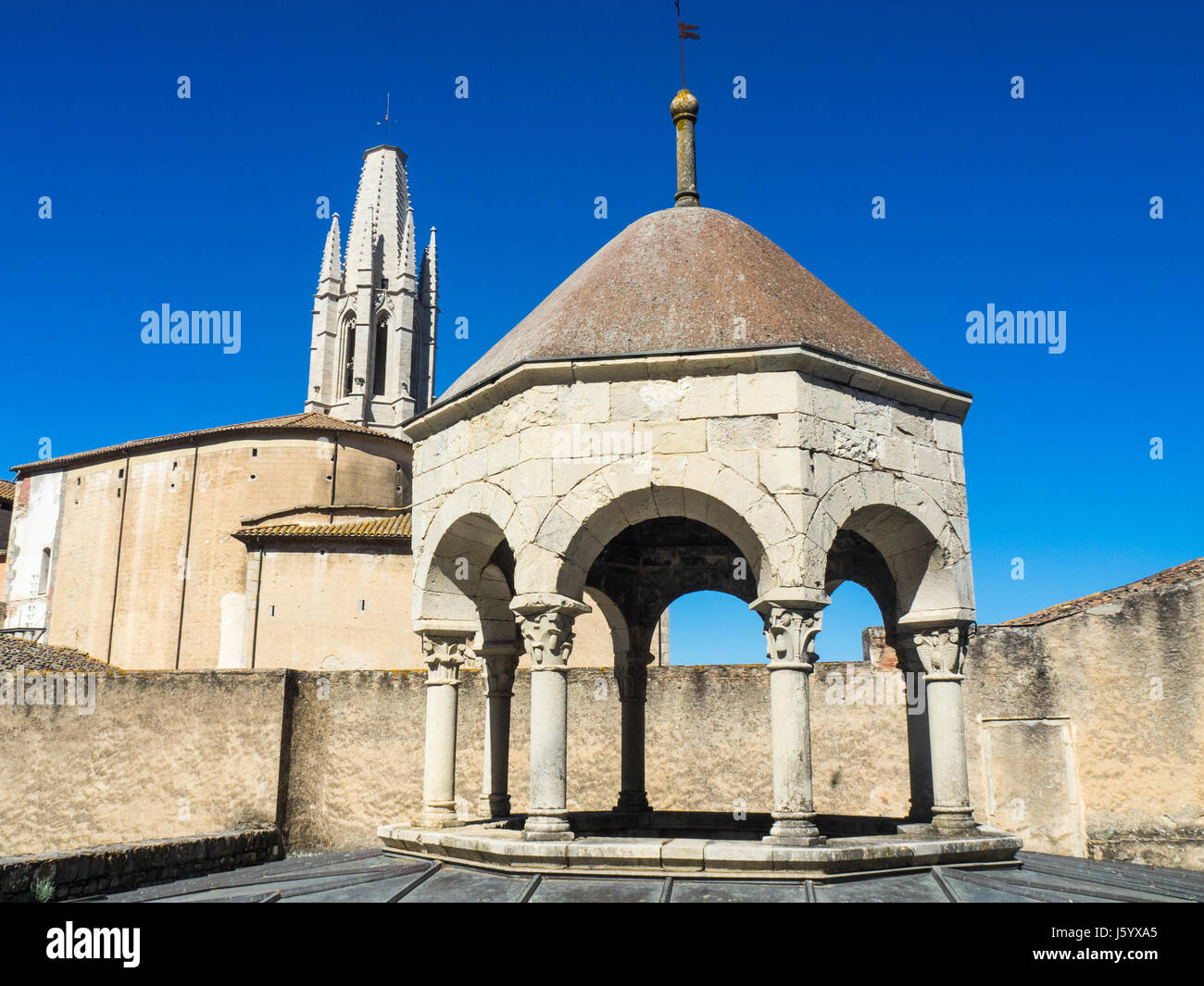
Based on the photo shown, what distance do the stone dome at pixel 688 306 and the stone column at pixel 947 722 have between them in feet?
6.36

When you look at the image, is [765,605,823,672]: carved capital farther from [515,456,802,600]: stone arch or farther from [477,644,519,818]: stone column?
[477,644,519,818]: stone column

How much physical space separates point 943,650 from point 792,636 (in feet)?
5.39

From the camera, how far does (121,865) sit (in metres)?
8.75

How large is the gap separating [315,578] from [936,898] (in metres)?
22.0

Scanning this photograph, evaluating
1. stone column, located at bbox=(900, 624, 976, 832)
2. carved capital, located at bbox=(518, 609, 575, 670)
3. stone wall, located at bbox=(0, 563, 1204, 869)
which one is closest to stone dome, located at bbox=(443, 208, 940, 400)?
carved capital, located at bbox=(518, 609, 575, 670)

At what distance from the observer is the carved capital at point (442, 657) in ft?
27.6

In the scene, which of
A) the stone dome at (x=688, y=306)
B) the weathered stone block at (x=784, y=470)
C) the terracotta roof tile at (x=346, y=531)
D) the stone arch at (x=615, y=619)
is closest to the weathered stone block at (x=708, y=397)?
the stone dome at (x=688, y=306)

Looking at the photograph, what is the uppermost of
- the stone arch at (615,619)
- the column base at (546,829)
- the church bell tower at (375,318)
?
the church bell tower at (375,318)

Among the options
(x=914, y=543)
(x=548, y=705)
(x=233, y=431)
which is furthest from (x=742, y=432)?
(x=233, y=431)

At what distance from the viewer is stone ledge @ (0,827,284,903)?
7.84 m

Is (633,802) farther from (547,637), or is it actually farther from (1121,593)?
(1121,593)

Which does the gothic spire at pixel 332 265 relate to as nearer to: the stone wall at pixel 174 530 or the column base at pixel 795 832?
the stone wall at pixel 174 530
